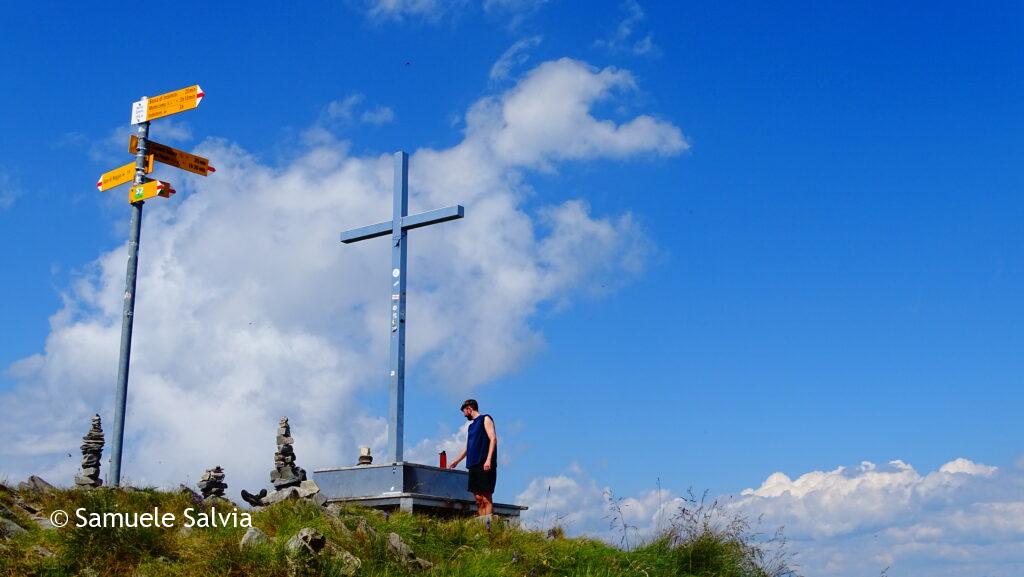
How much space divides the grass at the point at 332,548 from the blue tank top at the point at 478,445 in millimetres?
912

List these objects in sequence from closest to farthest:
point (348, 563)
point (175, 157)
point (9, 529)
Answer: point (348, 563)
point (9, 529)
point (175, 157)

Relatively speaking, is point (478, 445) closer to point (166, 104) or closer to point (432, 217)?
point (432, 217)

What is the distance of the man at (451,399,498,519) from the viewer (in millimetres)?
13500

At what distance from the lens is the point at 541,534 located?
42.7ft

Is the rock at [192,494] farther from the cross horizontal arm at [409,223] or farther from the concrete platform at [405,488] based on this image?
the cross horizontal arm at [409,223]

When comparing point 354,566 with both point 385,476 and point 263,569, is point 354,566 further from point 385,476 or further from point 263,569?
point 385,476

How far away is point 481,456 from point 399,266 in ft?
12.8

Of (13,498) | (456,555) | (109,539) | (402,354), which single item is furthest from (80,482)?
(456,555)

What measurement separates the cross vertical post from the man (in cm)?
168

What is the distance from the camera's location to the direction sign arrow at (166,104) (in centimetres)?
1542

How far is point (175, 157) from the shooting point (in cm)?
1623

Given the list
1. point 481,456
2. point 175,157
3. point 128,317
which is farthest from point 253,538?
point 175,157

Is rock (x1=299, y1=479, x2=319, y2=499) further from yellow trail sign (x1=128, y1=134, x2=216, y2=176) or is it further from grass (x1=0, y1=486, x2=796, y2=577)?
yellow trail sign (x1=128, y1=134, x2=216, y2=176)

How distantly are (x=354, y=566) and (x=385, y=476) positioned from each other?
4.66 metres
